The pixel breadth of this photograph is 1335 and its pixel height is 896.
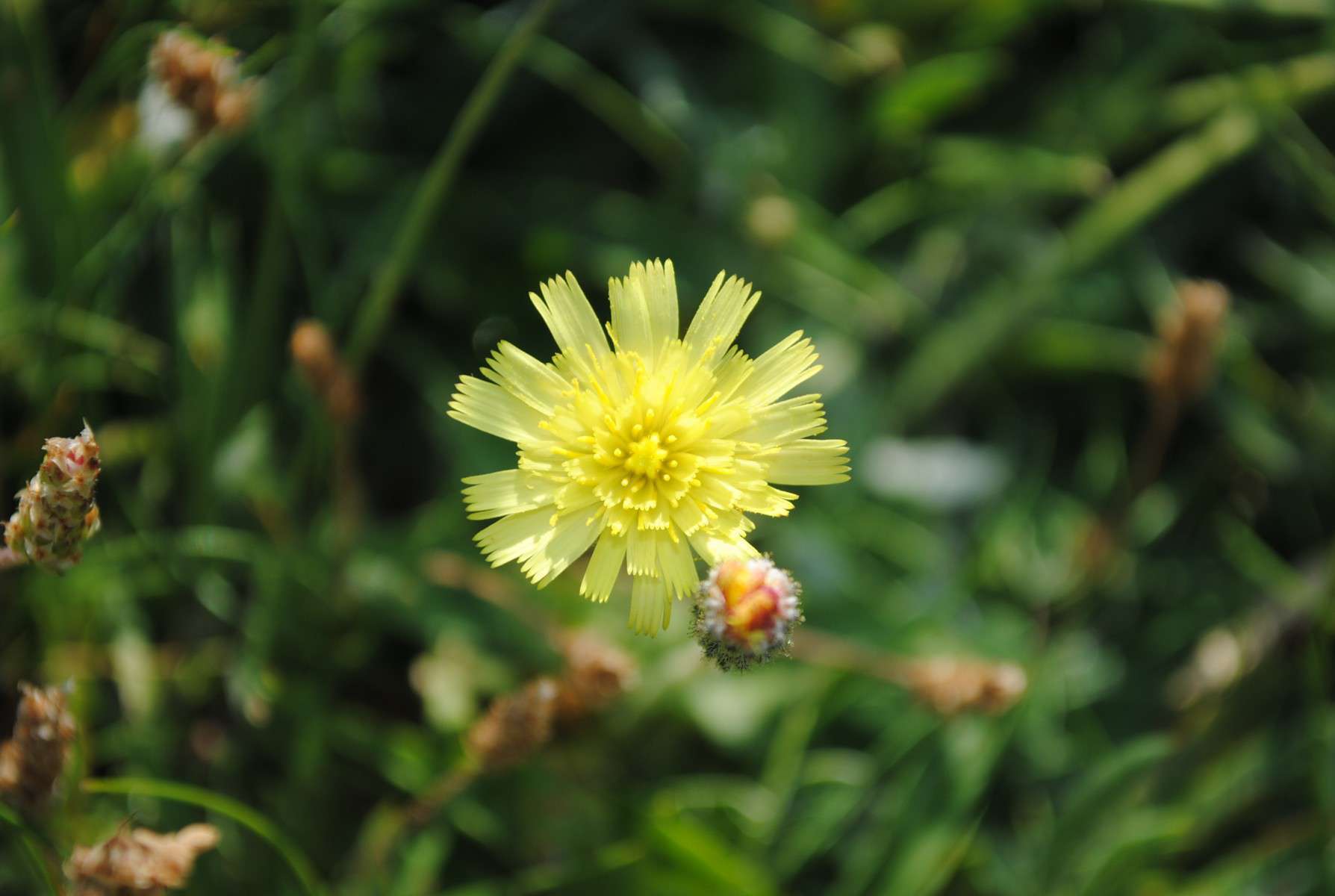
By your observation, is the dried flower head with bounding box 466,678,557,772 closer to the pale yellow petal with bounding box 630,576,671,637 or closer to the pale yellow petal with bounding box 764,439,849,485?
the pale yellow petal with bounding box 630,576,671,637

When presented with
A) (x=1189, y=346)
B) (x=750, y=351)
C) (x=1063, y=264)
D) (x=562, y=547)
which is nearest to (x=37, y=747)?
(x=562, y=547)

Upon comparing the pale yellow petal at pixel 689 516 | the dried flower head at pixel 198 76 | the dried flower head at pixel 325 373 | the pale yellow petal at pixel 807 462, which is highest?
the dried flower head at pixel 198 76

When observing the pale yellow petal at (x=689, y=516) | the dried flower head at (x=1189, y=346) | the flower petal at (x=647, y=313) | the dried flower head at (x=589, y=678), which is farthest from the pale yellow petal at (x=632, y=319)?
the dried flower head at (x=1189, y=346)

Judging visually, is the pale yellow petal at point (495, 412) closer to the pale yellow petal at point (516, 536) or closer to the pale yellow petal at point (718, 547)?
the pale yellow petal at point (516, 536)

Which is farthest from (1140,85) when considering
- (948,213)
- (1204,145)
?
(948,213)

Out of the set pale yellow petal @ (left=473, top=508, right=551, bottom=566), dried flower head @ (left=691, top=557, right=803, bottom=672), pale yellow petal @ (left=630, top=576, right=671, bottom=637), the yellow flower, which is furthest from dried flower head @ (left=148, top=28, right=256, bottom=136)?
dried flower head @ (left=691, top=557, right=803, bottom=672)

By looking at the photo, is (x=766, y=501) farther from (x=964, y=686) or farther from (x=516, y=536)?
(x=964, y=686)
